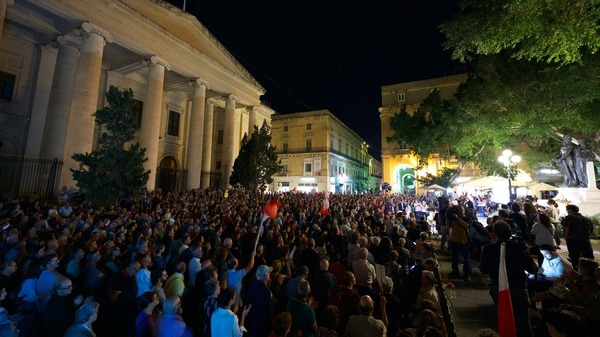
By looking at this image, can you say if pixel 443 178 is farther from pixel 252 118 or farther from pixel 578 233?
pixel 578 233

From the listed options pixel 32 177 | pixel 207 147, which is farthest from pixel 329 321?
pixel 207 147

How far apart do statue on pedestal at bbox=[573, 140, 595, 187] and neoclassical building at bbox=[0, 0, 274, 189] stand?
72.6ft

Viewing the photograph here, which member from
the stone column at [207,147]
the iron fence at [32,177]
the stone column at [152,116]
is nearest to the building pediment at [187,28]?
the stone column at [152,116]

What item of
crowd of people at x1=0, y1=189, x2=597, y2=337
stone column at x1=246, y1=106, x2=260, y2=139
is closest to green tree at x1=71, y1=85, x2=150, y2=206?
crowd of people at x1=0, y1=189, x2=597, y2=337

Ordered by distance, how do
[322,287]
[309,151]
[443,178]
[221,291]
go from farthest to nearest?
[309,151] < [443,178] < [322,287] < [221,291]

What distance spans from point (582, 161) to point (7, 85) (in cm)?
2993

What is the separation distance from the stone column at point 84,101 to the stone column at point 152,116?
2.84 m

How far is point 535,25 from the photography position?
576 centimetres

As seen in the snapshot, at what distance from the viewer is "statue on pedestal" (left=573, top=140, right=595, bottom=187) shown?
488 inches

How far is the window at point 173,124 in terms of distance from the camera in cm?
2192

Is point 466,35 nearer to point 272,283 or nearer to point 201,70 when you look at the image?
point 272,283

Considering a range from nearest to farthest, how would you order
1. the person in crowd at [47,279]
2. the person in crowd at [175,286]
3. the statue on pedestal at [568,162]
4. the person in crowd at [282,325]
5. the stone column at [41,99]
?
the person in crowd at [282,325] < the person in crowd at [47,279] < the person in crowd at [175,286] < the statue on pedestal at [568,162] < the stone column at [41,99]

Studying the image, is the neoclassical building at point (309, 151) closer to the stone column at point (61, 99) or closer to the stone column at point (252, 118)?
the stone column at point (252, 118)

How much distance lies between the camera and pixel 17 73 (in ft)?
44.8
